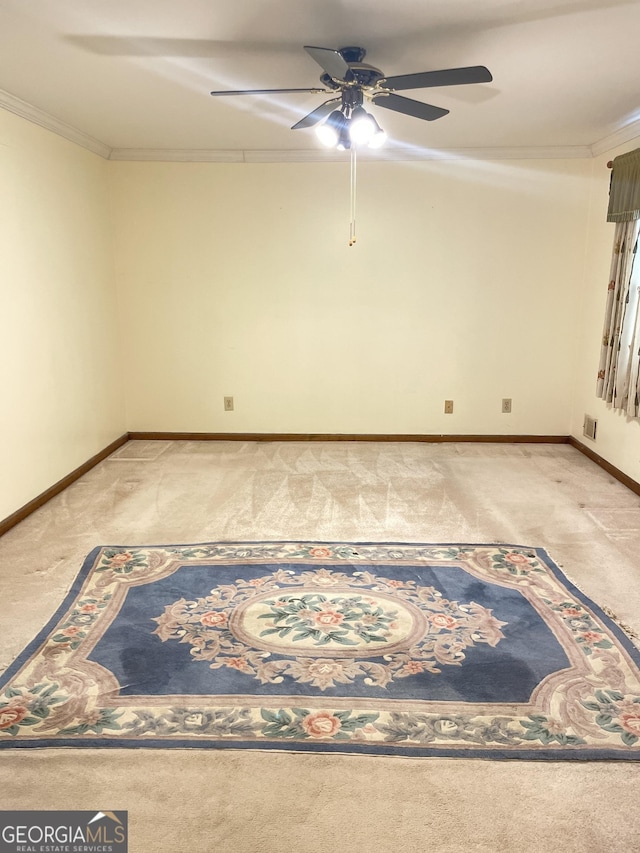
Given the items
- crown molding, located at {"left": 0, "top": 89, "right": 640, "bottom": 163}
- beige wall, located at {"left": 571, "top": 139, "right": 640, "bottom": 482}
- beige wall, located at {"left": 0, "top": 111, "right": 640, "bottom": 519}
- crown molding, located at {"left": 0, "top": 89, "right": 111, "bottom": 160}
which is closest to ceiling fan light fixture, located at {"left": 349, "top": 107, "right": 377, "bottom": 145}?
crown molding, located at {"left": 0, "top": 89, "right": 111, "bottom": 160}

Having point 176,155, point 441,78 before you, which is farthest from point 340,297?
point 441,78

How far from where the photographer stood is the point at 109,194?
5.03 metres

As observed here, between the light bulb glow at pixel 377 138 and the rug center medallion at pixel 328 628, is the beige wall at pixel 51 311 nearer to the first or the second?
the rug center medallion at pixel 328 628

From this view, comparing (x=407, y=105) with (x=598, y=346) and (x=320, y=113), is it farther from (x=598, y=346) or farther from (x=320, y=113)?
(x=598, y=346)

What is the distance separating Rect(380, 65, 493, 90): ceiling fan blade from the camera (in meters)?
2.36

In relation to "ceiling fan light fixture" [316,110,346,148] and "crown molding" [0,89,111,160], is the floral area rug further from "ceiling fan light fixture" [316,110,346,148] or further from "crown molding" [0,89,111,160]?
"crown molding" [0,89,111,160]

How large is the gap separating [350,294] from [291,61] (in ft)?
7.79

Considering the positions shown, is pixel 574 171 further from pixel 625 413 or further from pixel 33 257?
pixel 33 257

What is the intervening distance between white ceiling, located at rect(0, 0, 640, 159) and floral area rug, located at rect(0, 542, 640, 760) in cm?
241

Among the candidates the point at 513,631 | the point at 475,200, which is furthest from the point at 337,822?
the point at 475,200

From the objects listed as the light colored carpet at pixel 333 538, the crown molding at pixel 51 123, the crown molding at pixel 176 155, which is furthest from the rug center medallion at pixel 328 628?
the crown molding at pixel 176 155

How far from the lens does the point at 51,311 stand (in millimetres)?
4043

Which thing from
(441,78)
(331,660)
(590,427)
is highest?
(441,78)

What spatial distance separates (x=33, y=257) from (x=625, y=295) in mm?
3916
